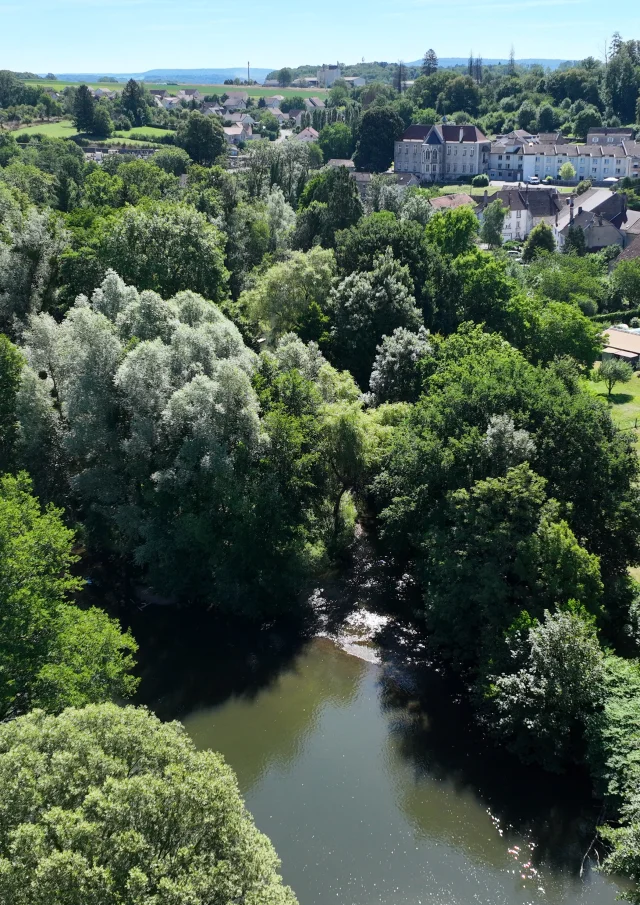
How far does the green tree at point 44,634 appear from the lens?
21.0 meters

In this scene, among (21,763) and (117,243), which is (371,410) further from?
(21,763)

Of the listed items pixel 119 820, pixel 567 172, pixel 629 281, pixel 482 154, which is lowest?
pixel 119 820

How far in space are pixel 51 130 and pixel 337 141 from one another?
59519 millimetres

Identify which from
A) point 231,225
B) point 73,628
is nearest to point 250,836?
point 73,628

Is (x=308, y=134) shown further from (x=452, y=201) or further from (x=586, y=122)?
(x=452, y=201)

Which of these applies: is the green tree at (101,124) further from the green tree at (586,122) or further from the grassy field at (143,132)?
the green tree at (586,122)

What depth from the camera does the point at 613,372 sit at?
50.0 metres

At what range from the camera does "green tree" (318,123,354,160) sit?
151m

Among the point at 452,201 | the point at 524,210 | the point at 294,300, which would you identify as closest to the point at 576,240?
the point at 524,210

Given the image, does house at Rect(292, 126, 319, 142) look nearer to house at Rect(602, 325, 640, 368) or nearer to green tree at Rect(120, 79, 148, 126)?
green tree at Rect(120, 79, 148, 126)

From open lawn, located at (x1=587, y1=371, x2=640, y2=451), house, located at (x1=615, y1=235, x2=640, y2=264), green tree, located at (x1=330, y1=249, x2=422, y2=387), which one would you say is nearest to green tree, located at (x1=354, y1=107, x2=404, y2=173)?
house, located at (x1=615, y1=235, x2=640, y2=264)

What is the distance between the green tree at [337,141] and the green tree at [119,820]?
151023mm

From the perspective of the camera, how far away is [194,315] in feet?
121

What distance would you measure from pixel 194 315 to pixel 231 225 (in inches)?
1030
